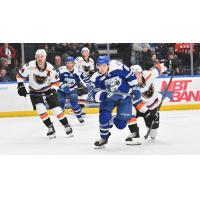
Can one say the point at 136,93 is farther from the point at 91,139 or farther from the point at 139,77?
the point at 91,139

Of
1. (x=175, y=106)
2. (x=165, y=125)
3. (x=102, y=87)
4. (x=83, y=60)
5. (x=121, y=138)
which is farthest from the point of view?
(x=175, y=106)

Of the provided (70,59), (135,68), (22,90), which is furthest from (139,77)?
(70,59)

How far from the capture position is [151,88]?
4445 millimetres

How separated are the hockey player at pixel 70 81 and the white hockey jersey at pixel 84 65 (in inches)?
1.9

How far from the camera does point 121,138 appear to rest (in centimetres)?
439

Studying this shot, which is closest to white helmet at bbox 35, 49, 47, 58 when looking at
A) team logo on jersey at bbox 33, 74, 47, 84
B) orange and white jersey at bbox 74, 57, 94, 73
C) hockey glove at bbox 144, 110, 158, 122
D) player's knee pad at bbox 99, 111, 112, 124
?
team logo on jersey at bbox 33, 74, 47, 84

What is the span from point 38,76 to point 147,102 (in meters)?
1.07

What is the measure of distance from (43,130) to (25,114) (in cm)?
91

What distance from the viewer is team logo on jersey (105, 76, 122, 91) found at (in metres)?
4.11

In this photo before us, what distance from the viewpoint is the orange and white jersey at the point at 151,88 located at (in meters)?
4.39

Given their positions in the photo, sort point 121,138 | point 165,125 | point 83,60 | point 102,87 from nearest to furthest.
→ point 102,87 < point 121,138 < point 165,125 < point 83,60

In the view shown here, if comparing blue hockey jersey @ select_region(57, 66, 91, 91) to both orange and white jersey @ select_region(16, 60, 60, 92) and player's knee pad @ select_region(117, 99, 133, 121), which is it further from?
player's knee pad @ select_region(117, 99, 133, 121)
